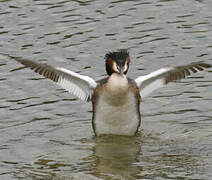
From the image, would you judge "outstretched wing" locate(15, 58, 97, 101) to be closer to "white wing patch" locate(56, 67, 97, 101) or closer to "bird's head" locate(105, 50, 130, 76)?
"white wing patch" locate(56, 67, 97, 101)

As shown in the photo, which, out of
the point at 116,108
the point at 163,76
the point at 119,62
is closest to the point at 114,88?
the point at 116,108

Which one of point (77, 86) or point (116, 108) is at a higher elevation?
point (77, 86)

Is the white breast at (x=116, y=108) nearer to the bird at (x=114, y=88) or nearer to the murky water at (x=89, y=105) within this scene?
the bird at (x=114, y=88)

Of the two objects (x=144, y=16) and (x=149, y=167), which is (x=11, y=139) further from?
(x=144, y=16)

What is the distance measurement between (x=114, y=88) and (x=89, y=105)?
2.40 metres

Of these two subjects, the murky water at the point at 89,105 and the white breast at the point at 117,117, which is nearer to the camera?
the murky water at the point at 89,105

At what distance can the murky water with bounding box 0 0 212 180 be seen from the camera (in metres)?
11.4

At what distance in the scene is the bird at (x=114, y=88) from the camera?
12242 millimetres

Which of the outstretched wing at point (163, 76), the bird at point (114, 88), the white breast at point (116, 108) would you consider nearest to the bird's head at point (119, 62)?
the bird at point (114, 88)

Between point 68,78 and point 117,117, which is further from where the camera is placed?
point 68,78

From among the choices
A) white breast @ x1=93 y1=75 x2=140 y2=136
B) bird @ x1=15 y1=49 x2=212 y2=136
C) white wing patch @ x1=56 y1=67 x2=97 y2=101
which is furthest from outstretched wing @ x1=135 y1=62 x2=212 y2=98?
white wing patch @ x1=56 y1=67 x2=97 y2=101

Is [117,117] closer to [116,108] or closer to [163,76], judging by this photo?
[116,108]

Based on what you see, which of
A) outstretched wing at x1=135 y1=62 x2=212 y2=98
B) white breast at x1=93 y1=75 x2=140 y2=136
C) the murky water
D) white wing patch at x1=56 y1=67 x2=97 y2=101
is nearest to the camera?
the murky water

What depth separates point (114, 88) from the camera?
40.0 ft
